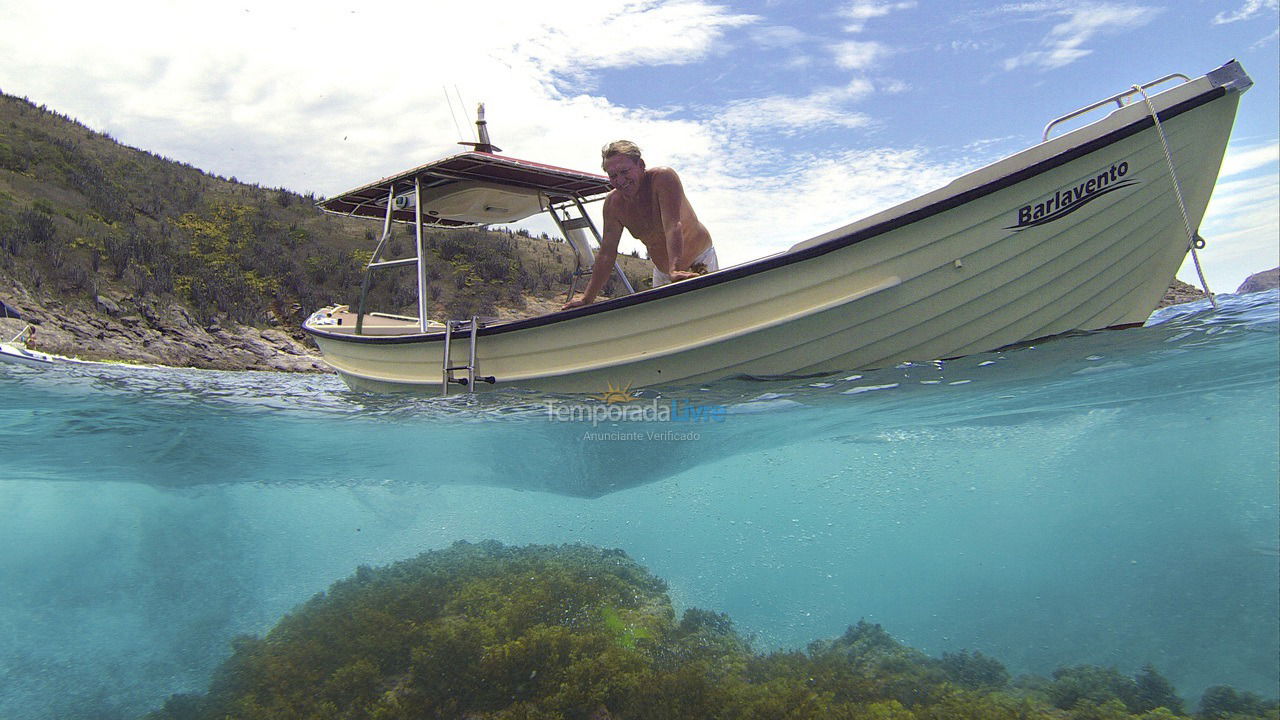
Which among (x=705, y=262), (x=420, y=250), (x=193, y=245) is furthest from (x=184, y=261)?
(x=705, y=262)

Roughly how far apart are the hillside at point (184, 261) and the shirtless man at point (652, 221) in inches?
437

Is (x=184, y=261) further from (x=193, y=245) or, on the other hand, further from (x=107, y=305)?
(x=107, y=305)

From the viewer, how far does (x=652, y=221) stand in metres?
5.99

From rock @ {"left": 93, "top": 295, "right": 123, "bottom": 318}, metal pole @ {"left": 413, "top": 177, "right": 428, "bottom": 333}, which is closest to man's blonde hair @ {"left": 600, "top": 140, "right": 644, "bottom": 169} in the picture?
metal pole @ {"left": 413, "top": 177, "right": 428, "bottom": 333}

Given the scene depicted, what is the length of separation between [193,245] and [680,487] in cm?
1734

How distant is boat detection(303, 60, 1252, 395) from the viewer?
4.53 meters

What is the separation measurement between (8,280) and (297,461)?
7.05 metres

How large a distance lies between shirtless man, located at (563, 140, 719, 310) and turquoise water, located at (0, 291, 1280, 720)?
4.18 ft

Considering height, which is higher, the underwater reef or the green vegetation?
the green vegetation

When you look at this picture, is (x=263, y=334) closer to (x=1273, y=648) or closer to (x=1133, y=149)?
(x=1133, y=149)

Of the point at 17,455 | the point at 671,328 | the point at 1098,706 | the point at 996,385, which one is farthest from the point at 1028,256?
the point at 17,455

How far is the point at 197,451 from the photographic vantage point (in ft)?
36.3

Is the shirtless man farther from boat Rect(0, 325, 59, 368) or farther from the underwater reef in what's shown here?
boat Rect(0, 325, 59, 368)

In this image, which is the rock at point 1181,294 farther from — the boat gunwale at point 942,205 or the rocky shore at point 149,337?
the rocky shore at point 149,337
